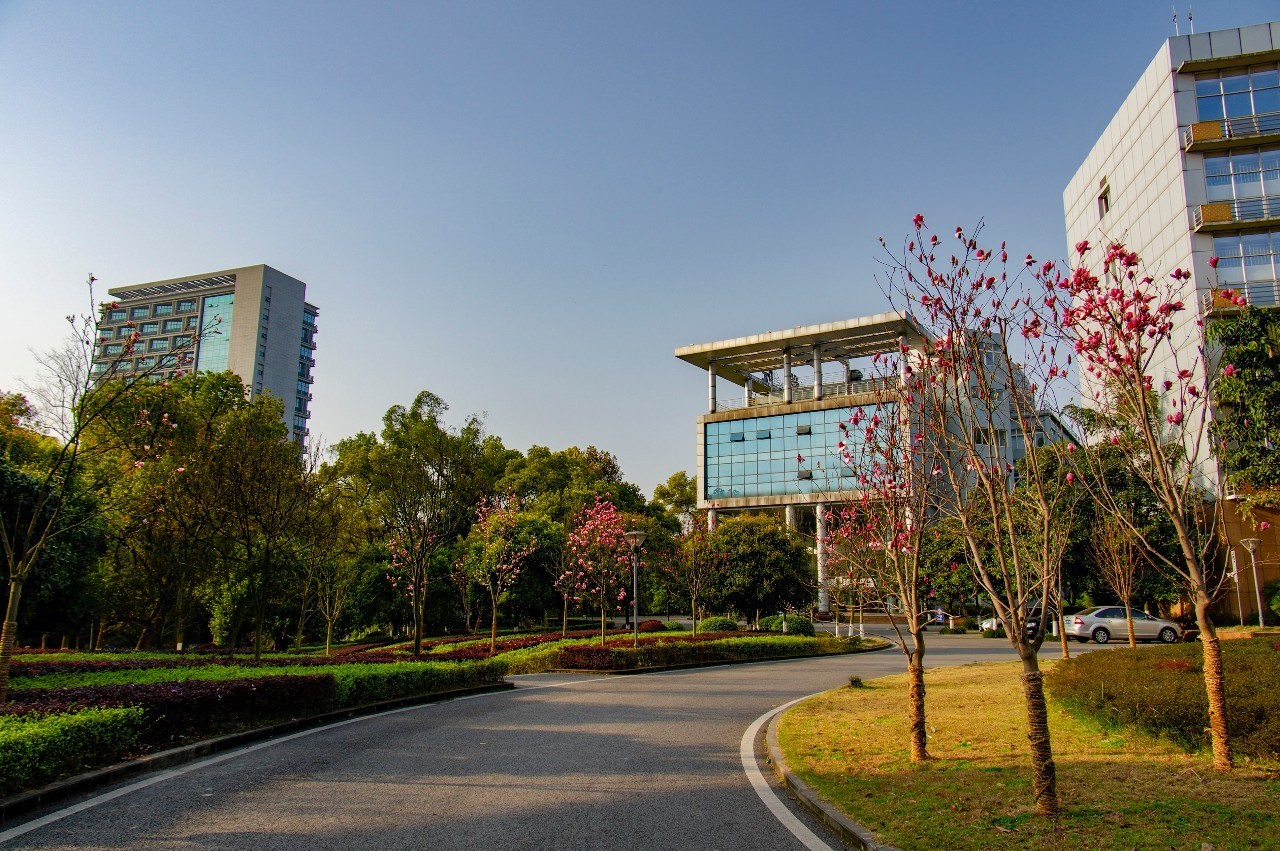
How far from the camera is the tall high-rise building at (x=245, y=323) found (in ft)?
274

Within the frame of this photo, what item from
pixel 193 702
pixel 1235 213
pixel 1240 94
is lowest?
pixel 193 702

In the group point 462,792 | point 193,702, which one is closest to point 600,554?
point 193,702

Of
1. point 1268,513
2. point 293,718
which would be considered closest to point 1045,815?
point 293,718

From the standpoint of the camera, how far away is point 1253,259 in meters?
32.8

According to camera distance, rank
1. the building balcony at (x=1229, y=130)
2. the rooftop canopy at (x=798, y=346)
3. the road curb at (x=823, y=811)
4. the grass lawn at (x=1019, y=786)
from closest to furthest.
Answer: the grass lawn at (x=1019, y=786)
the road curb at (x=823, y=811)
the building balcony at (x=1229, y=130)
the rooftop canopy at (x=798, y=346)

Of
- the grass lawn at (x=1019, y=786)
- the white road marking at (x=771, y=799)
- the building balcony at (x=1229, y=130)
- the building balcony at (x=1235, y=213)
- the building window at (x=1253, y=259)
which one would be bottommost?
the white road marking at (x=771, y=799)

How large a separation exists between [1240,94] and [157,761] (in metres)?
43.3

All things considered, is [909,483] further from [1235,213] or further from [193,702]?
[1235,213]

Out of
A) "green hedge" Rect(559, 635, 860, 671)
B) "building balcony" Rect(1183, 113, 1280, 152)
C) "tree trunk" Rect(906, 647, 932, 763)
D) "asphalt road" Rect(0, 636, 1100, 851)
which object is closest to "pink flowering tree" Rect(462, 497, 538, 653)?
"green hedge" Rect(559, 635, 860, 671)

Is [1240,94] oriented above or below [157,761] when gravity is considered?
above

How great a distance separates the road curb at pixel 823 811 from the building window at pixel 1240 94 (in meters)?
37.9

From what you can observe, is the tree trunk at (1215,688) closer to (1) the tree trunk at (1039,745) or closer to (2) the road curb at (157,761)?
(1) the tree trunk at (1039,745)

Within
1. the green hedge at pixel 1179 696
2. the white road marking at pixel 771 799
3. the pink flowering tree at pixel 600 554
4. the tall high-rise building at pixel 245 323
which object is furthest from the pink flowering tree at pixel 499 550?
the tall high-rise building at pixel 245 323

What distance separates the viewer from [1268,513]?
1184 inches
